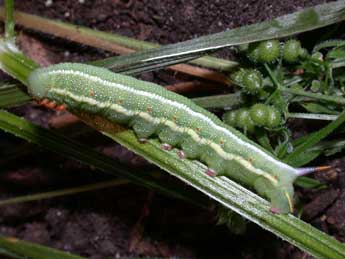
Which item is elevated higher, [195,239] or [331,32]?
[331,32]

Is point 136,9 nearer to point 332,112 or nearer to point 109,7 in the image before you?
point 109,7

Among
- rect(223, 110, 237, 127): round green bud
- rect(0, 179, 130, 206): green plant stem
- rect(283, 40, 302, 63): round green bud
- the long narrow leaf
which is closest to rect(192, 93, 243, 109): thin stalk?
rect(223, 110, 237, 127): round green bud

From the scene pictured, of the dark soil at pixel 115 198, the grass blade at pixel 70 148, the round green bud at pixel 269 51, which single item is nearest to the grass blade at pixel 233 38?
the round green bud at pixel 269 51

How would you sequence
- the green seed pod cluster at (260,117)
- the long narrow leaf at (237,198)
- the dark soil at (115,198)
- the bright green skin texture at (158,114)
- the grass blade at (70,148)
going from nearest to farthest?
the long narrow leaf at (237,198) → the bright green skin texture at (158,114) → the green seed pod cluster at (260,117) → the grass blade at (70,148) → the dark soil at (115,198)

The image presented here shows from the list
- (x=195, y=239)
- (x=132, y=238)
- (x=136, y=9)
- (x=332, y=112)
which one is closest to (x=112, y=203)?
(x=132, y=238)

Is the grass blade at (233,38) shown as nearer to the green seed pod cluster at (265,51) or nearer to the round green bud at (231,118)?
the green seed pod cluster at (265,51)

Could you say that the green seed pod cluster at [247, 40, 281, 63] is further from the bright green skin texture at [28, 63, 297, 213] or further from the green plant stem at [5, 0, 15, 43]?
the green plant stem at [5, 0, 15, 43]
